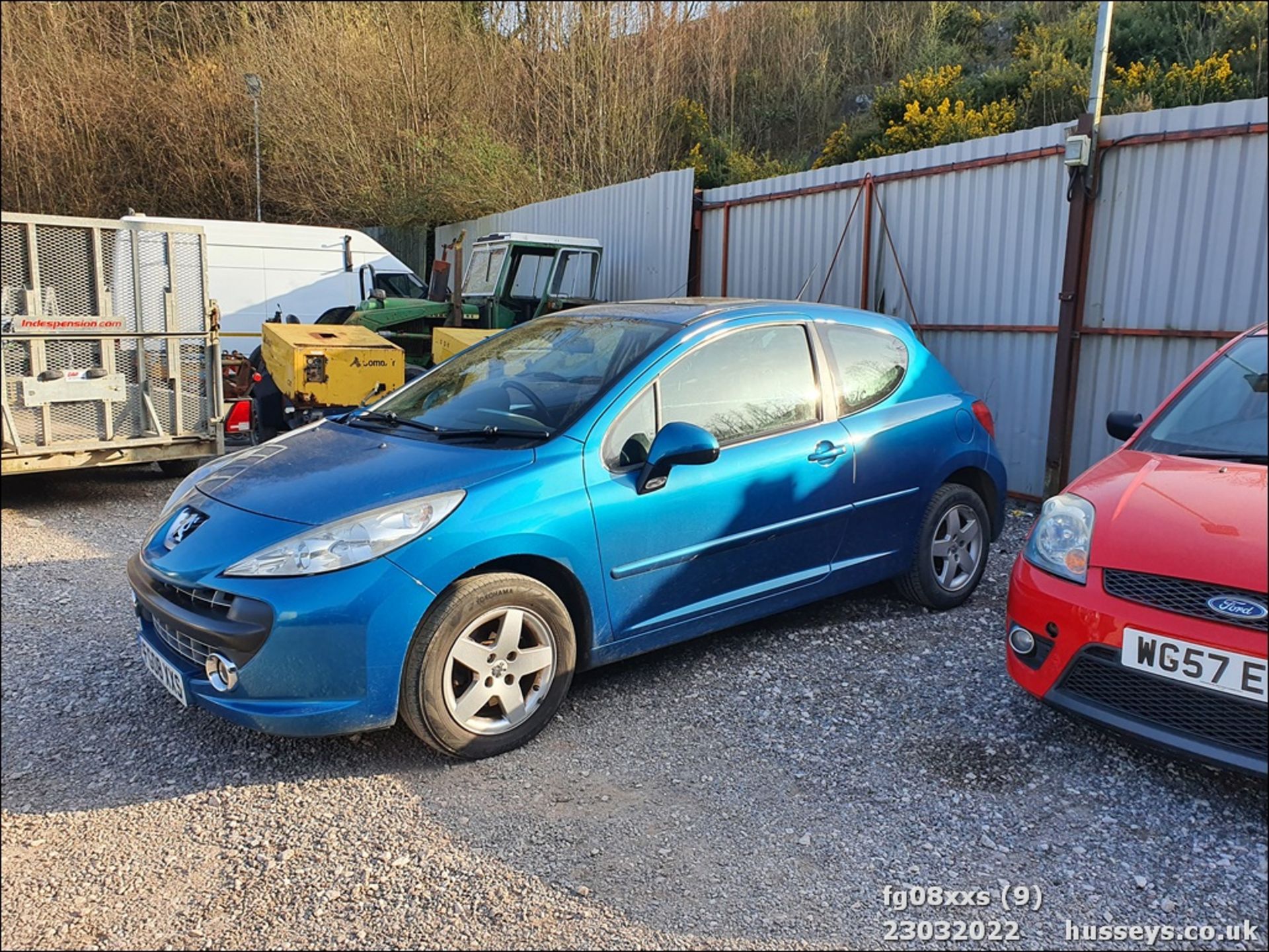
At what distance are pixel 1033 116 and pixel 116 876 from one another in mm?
16099

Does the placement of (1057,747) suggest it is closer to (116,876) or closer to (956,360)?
(116,876)

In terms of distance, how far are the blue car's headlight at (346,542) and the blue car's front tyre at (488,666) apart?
240mm

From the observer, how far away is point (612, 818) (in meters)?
2.81

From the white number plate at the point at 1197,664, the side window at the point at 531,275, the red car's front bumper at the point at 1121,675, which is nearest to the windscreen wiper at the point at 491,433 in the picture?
the red car's front bumper at the point at 1121,675

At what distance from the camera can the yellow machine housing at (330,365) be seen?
785 centimetres

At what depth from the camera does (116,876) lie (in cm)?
243

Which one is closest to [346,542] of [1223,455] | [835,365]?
[835,365]

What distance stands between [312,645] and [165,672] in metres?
0.64

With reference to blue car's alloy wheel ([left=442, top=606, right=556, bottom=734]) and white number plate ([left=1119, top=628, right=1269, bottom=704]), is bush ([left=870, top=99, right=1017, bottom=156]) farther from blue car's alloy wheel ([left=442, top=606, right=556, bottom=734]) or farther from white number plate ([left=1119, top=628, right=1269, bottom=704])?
blue car's alloy wheel ([left=442, top=606, right=556, bottom=734])

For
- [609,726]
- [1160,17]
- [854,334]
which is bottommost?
[609,726]

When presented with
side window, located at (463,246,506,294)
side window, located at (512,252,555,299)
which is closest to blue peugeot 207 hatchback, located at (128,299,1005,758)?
side window, located at (512,252,555,299)

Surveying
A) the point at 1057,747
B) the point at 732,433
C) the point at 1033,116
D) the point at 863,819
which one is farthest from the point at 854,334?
the point at 1033,116

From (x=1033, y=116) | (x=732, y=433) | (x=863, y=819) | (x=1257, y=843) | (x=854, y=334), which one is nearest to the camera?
(x=1257, y=843)

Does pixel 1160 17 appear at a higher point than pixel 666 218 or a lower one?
higher
